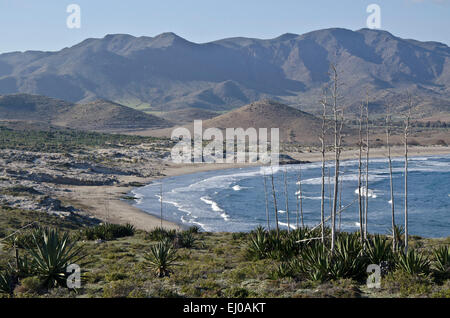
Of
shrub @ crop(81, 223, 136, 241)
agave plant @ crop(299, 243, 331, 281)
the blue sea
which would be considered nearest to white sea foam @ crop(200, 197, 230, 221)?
the blue sea

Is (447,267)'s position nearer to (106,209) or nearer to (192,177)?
(106,209)

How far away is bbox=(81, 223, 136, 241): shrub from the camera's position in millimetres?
19547

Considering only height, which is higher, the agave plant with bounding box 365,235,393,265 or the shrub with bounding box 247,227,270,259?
the agave plant with bounding box 365,235,393,265

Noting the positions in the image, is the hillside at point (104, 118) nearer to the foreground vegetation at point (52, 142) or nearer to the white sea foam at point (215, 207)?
the foreground vegetation at point (52, 142)

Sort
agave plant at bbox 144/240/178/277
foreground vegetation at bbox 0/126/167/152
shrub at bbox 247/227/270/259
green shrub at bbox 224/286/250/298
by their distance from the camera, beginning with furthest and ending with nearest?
foreground vegetation at bbox 0/126/167/152
shrub at bbox 247/227/270/259
agave plant at bbox 144/240/178/277
green shrub at bbox 224/286/250/298

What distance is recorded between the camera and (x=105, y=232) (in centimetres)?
1986

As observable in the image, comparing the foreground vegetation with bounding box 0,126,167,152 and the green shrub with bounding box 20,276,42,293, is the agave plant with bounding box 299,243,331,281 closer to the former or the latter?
the green shrub with bounding box 20,276,42,293

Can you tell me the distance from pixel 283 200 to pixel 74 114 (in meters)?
117

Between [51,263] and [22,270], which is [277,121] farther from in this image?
[51,263]

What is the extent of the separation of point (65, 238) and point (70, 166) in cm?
4386

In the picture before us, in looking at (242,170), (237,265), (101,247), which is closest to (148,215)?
(101,247)

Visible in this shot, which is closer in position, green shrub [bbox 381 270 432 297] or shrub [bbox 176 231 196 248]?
green shrub [bbox 381 270 432 297]

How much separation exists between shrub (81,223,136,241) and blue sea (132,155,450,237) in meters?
9.82

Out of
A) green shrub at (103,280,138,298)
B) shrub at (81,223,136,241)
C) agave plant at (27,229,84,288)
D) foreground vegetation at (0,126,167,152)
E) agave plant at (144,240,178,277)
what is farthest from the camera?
foreground vegetation at (0,126,167,152)
